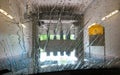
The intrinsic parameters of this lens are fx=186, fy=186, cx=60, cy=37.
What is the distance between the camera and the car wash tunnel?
3.08 ft

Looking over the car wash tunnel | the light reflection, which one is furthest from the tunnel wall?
the light reflection

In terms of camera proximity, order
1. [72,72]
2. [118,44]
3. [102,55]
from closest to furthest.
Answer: [72,72] → [102,55] → [118,44]

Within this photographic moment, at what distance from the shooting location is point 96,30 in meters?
1.16

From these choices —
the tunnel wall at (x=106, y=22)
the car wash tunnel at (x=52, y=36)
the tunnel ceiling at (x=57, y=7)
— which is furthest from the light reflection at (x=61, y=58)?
the tunnel ceiling at (x=57, y=7)

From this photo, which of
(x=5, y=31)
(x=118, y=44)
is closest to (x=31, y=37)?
(x=5, y=31)

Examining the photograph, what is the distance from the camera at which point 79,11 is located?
1065 millimetres

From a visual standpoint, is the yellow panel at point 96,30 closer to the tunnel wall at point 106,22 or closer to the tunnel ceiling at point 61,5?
the tunnel wall at point 106,22

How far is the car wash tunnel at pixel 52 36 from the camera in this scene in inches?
37.0

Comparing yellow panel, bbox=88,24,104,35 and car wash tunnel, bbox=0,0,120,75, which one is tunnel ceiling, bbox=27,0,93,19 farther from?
yellow panel, bbox=88,24,104,35

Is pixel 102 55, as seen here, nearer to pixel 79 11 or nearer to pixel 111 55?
pixel 111 55

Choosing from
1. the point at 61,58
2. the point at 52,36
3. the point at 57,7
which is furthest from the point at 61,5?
the point at 61,58

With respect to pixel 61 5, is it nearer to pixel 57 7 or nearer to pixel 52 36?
pixel 57 7

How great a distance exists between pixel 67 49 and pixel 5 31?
14.4 inches

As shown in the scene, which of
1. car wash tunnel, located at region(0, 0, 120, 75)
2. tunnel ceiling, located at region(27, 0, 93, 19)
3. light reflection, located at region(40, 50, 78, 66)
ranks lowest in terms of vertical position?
light reflection, located at region(40, 50, 78, 66)
